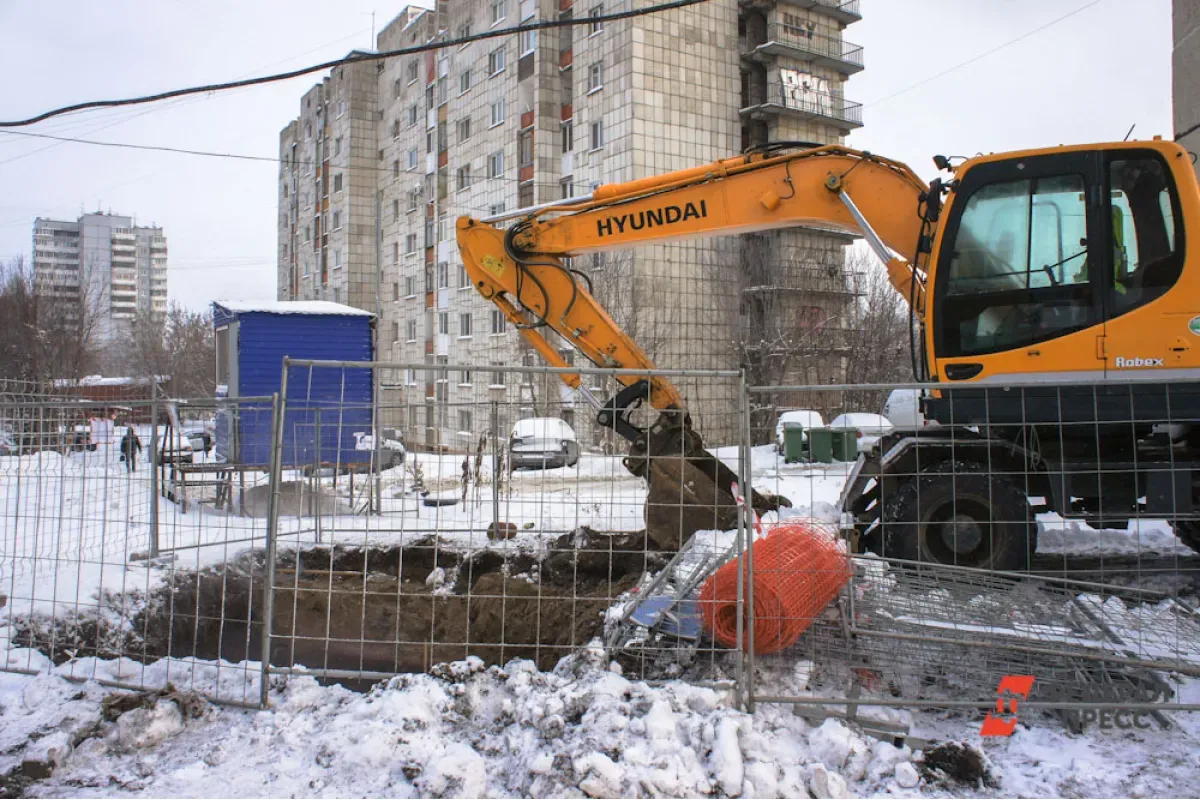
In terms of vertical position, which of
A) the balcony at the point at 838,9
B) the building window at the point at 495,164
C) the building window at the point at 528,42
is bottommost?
the building window at the point at 495,164

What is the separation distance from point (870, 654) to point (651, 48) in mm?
22060

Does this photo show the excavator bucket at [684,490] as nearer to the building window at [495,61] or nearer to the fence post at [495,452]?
the fence post at [495,452]

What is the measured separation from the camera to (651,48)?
74.9ft

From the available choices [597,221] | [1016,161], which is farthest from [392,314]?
[1016,161]

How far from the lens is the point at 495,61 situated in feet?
93.0

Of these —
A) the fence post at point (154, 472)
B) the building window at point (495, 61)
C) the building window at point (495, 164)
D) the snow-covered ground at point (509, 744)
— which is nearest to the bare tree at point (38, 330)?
the building window at point (495, 164)

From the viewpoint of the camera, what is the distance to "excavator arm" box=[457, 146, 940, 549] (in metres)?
6.38

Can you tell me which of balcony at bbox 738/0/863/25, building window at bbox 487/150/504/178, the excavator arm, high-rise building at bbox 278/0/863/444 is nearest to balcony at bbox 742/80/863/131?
high-rise building at bbox 278/0/863/444

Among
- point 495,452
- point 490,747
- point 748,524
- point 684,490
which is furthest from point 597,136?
point 490,747

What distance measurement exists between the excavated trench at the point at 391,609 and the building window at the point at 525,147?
2140 cm

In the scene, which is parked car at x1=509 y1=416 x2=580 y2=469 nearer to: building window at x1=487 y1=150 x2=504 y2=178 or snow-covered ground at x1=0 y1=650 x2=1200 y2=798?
snow-covered ground at x1=0 y1=650 x2=1200 y2=798

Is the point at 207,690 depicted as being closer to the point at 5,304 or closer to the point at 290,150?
the point at 5,304

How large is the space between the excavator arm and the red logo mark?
2.50 m

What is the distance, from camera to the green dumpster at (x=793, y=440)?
11.6 m
